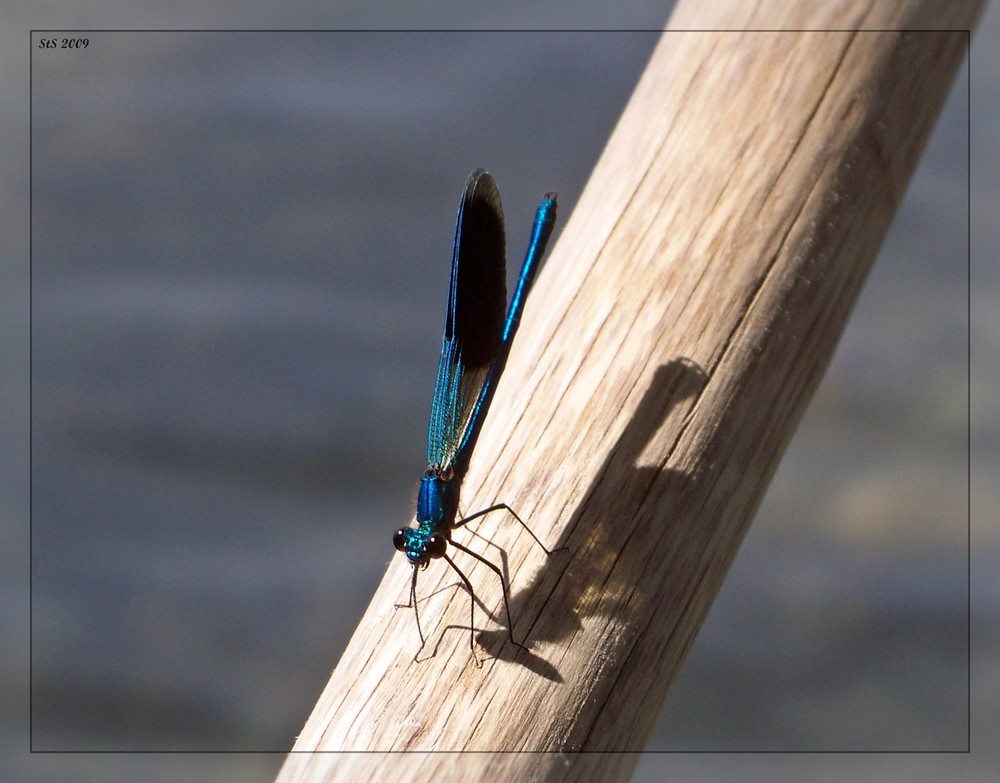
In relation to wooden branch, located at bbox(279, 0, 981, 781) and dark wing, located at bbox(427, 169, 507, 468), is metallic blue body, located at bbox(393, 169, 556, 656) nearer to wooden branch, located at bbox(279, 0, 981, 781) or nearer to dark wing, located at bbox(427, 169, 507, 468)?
dark wing, located at bbox(427, 169, 507, 468)

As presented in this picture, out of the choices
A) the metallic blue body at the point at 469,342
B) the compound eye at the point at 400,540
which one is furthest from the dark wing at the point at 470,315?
the compound eye at the point at 400,540

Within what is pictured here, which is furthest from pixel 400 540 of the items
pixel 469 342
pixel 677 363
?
pixel 677 363

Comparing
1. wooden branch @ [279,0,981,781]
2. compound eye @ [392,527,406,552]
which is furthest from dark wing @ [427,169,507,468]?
wooden branch @ [279,0,981,781]

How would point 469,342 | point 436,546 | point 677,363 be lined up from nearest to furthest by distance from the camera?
1. point 677,363
2. point 436,546
3. point 469,342

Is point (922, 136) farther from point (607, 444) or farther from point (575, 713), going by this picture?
point (575, 713)

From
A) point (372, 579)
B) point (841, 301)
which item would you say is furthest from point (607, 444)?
point (372, 579)

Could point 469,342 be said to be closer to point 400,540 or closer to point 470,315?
point 470,315

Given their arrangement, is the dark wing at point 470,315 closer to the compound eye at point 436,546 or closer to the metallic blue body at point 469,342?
the metallic blue body at point 469,342
